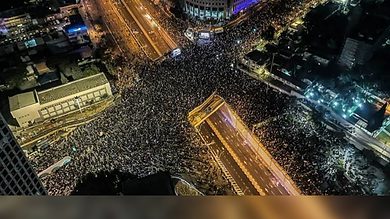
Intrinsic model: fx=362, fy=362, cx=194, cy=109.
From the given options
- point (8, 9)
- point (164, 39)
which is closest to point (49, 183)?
point (164, 39)

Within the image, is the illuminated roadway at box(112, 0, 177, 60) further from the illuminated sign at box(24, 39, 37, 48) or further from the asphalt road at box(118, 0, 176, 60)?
the illuminated sign at box(24, 39, 37, 48)

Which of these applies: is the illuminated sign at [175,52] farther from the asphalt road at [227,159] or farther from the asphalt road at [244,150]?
the asphalt road at [227,159]

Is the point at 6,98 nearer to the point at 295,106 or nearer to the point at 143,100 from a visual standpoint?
the point at 143,100

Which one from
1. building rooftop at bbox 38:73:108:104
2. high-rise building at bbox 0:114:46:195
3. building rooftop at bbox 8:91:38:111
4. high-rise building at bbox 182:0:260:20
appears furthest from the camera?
high-rise building at bbox 182:0:260:20

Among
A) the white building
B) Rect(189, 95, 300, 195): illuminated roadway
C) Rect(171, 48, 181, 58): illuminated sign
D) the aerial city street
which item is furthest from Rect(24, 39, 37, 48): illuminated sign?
Rect(189, 95, 300, 195): illuminated roadway

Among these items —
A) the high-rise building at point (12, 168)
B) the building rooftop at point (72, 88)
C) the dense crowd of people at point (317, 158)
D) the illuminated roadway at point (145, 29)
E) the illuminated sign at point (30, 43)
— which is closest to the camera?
the high-rise building at point (12, 168)

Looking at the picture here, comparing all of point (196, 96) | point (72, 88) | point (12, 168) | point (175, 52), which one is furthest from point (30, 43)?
point (12, 168)

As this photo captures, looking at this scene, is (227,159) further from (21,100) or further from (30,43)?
(30,43)

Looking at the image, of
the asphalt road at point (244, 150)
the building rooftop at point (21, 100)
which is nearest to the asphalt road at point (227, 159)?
the asphalt road at point (244, 150)
